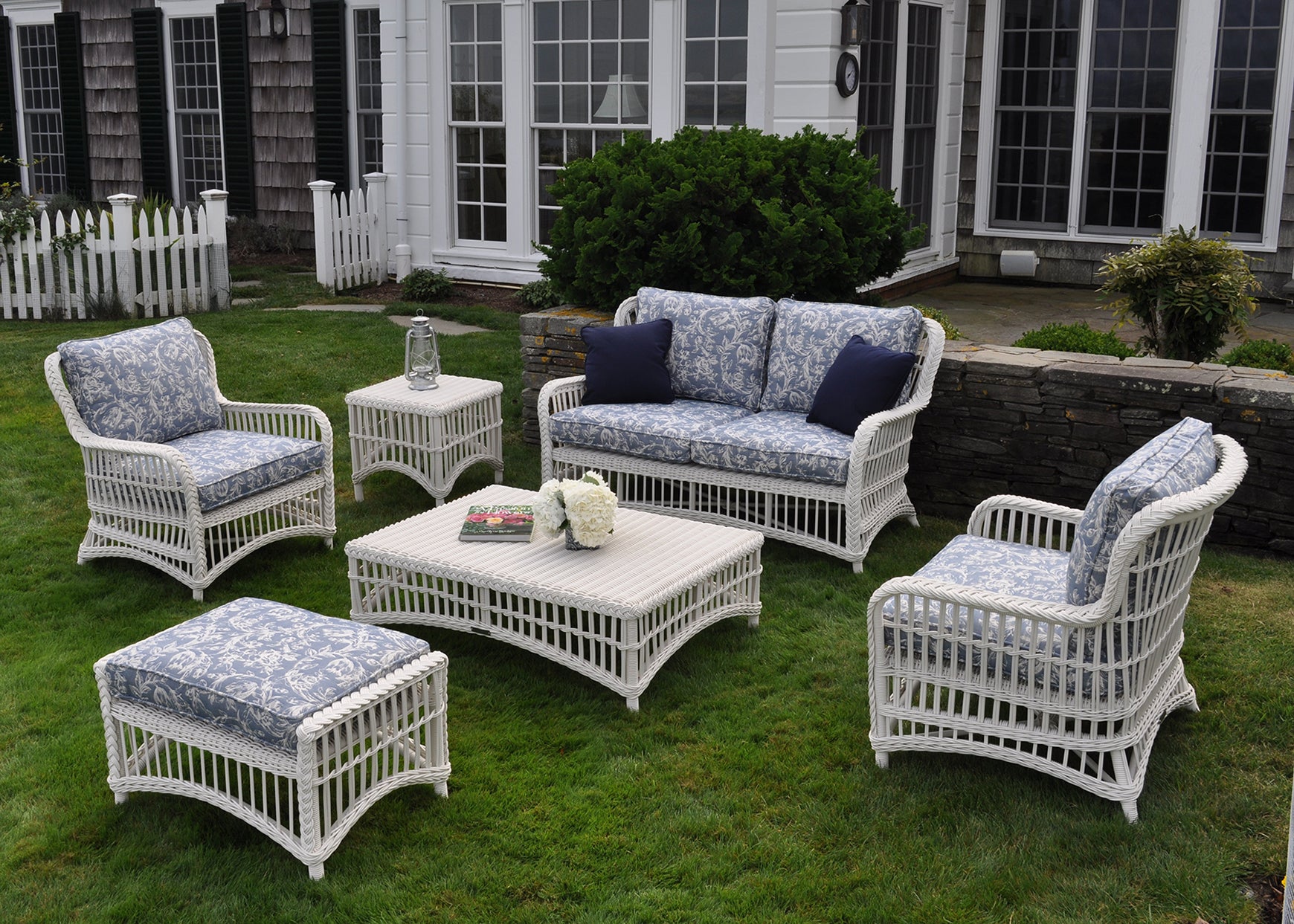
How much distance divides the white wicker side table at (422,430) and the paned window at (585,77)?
3565mm

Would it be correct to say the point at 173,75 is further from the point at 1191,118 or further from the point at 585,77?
the point at 1191,118

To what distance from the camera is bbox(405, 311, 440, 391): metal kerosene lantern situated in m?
6.01

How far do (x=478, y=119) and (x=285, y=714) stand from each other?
8.04 m

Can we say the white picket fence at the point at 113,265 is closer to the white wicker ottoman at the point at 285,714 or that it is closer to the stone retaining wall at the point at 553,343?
the stone retaining wall at the point at 553,343

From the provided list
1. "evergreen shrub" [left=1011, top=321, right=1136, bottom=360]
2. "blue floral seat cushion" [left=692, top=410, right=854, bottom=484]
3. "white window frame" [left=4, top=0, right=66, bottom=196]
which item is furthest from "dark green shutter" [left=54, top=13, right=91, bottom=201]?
"evergreen shrub" [left=1011, top=321, right=1136, bottom=360]

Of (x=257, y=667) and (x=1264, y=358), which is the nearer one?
(x=257, y=667)

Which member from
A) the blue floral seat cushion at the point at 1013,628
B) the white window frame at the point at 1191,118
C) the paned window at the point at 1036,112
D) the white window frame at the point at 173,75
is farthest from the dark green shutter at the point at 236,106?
the blue floral seat cushion at the point at 1013,628

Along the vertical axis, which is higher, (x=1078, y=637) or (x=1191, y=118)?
(x=1191, y=118)

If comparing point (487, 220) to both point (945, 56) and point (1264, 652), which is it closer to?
point (945, 56)

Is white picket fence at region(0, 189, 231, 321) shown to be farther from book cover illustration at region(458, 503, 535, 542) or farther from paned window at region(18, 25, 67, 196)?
book cover illustration at region(458, 503, 535, 542)

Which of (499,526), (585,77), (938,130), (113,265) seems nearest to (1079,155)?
(938,130)

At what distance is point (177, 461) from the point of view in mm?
4738

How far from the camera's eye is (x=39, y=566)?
16.9ft

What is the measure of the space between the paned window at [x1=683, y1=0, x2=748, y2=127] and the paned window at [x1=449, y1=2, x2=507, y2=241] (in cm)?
172
